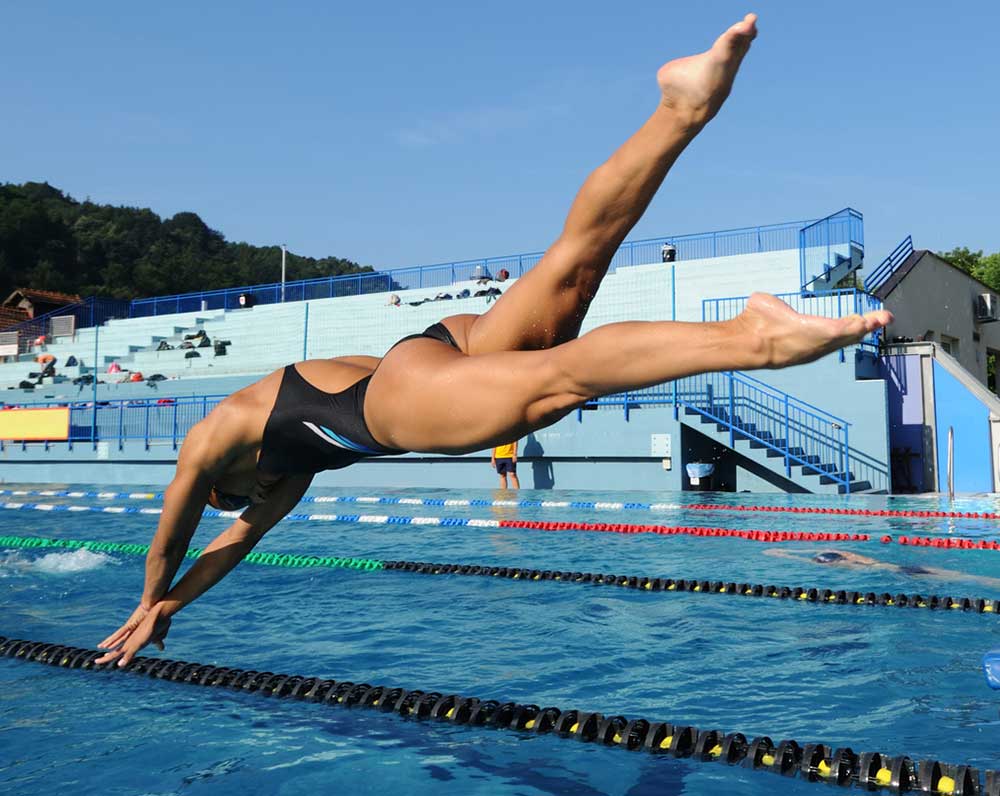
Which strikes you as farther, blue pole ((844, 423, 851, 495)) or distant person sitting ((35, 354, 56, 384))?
distant person sitting ((35, 354, 56, 384))

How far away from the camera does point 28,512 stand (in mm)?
14008

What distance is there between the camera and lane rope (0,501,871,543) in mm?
9648

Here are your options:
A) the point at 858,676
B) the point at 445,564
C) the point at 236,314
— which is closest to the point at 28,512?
the point at 445,564

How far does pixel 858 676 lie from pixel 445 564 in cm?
438

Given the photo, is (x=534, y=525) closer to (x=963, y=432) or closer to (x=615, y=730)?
(x=615, y=730)

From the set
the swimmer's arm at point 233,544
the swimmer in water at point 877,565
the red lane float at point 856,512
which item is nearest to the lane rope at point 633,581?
the swimmer in water at point 877,565

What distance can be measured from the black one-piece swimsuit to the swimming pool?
1174 millimetres

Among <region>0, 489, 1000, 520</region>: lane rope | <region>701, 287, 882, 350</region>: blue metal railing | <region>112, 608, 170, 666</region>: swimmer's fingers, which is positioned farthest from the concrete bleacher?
<region>112, 608, 170, 666</region>: swimmer's fingers

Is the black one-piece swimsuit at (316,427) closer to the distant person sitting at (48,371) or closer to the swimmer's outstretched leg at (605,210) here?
the swimmer's outstretched leg at (605,210)

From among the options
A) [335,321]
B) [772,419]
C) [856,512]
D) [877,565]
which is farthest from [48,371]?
[877,565]

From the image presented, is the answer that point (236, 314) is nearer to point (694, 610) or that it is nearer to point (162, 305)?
point (162, 305)

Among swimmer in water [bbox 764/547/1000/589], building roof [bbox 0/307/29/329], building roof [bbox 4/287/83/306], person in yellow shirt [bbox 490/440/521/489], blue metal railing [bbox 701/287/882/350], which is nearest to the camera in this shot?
swimmer in water [bbox 764/547/1000/589]

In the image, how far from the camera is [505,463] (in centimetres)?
1703

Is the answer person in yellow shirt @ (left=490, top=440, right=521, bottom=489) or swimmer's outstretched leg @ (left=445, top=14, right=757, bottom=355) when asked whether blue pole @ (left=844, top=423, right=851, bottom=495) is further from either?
swimmer's outstretched leg @ (left=445, top=14, right=757, bottom=355)
